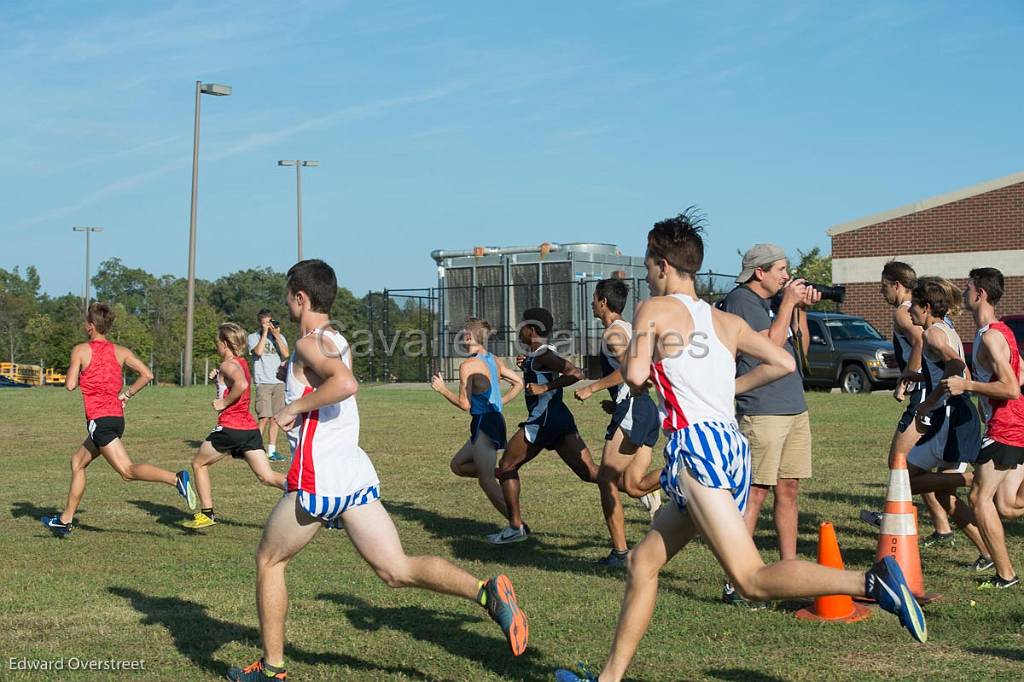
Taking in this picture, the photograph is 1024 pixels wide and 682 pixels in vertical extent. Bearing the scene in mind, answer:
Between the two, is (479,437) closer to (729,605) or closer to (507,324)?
(729,605)

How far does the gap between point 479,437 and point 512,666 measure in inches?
146

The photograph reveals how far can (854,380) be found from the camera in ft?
85.6

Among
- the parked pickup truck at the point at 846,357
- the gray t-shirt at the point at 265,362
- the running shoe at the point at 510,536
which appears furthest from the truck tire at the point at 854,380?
the running shoe at the point at 510,536

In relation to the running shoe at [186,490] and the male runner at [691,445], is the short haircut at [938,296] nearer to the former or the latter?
the male runner at [691,445]

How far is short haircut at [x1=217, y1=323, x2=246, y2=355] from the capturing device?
412 inches

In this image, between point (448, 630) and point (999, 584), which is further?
point (999, 584)

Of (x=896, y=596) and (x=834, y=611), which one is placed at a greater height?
(x=896, y=596)

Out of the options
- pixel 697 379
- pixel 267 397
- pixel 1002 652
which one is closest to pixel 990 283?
pixel 1002 652

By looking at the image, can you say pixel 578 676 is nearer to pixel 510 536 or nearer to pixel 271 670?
pixel 271 670

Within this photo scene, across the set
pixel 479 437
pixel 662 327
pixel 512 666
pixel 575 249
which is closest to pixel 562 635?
pixel 512 666

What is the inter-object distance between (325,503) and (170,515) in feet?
21.4

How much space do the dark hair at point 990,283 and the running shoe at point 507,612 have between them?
4138 millimetres

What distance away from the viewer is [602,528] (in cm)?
977

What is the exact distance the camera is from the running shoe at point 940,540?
28.1 ft
